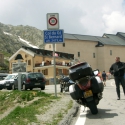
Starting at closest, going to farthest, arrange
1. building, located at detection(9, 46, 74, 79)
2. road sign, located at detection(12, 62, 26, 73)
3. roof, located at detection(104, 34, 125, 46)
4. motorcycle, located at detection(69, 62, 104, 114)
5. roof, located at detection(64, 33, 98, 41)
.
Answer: motorcycle, located at detection(69, 62, 104, 114)
road sign, located at detection(12, 62, 26, 73)
building, located at detection(9, 46, 74, 79)
roof, located at detection(64, 33, 98, 41)
roof, located at detection(104, 34, 125, 46)

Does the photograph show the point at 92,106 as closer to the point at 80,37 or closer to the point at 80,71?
the point at 80,71

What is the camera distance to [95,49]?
9688 cm

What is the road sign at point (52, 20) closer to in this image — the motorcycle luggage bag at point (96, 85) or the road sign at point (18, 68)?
the road sign at point (18, 68)

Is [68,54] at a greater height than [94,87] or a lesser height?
greater

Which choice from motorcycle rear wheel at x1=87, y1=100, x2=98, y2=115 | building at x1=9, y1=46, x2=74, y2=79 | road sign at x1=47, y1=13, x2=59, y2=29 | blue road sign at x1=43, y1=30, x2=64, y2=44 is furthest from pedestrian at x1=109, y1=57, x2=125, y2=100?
Result: building at x1=9, y1=46, x2=74, y2=79

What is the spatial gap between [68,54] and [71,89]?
74550mm

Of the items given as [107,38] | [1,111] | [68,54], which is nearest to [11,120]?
[1,111]

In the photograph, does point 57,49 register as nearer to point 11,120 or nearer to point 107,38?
point 107,38

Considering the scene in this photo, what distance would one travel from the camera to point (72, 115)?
918 centimetres

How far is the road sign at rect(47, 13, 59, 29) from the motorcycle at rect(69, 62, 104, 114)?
18.1 ft

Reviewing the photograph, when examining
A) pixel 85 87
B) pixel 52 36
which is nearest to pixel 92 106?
pixel 85 87

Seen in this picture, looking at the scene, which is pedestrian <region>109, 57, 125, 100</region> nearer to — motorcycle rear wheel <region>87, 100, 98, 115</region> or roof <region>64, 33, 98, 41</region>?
motorcycle rear wheel <region>87, 100, 98, 115</region>

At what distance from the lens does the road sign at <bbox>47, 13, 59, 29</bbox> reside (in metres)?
14.4

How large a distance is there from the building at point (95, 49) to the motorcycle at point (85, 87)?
79552 millimetres
